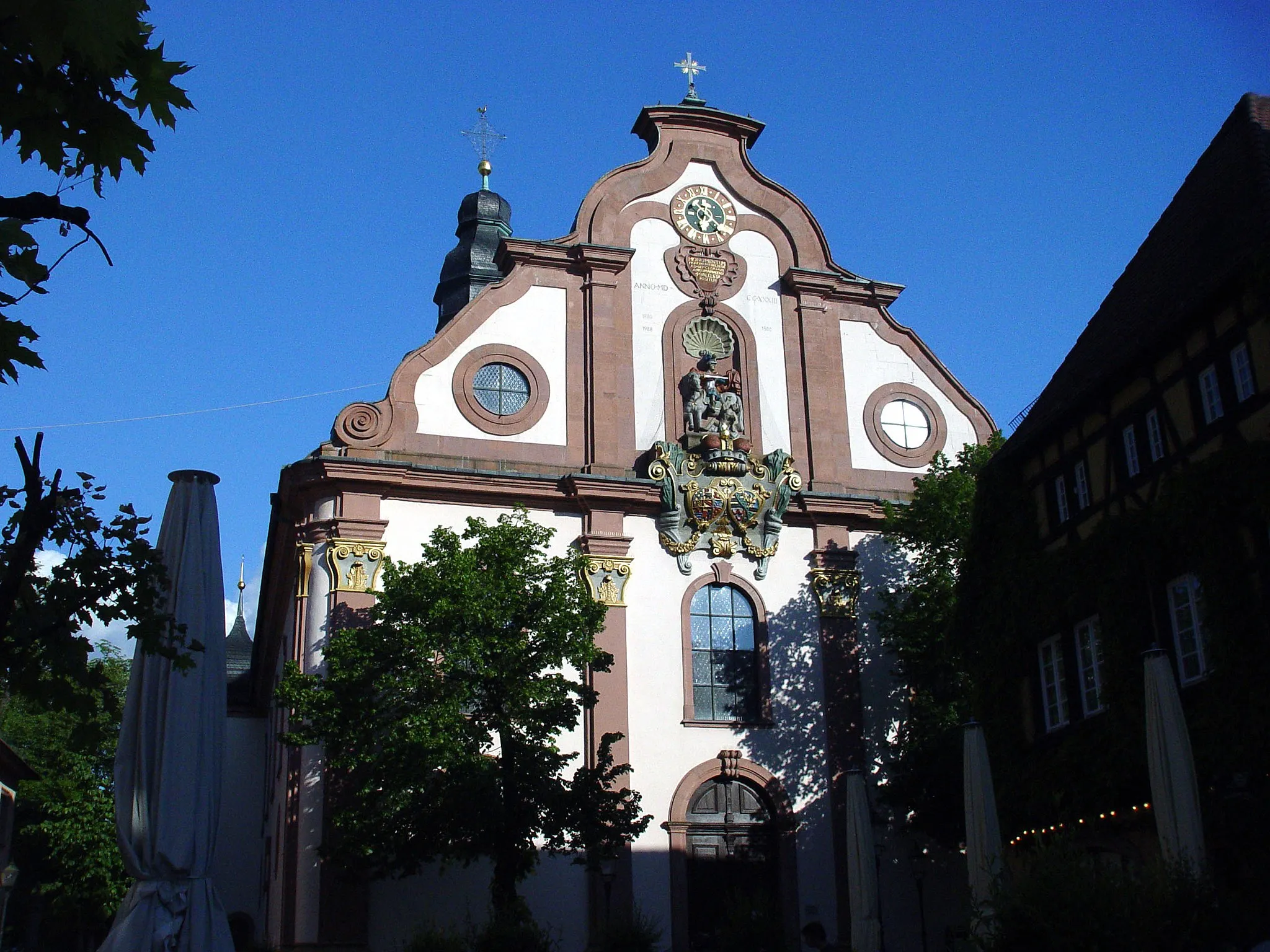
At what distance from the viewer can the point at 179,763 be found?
11.6 m

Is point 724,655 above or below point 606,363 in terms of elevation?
below

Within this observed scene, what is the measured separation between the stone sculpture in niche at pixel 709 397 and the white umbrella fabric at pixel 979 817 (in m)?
10.9

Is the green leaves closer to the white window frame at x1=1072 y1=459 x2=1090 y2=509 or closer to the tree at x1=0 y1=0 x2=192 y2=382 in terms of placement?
the tree at x1=0 y1=0 x2=192 y2=382

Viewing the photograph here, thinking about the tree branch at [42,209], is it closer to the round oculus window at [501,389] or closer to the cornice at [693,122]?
the round oculus window at [501,389]

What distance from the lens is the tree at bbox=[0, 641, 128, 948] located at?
3397 cm

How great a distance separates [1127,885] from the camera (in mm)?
12086

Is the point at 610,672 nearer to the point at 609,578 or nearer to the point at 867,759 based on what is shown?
the point at 609,578

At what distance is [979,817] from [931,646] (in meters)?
8.67

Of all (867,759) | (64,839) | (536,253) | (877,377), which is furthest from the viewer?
(64,839)

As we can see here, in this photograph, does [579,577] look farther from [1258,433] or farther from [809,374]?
Answer: [1258,433]

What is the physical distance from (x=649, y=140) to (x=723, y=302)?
4.37 meters

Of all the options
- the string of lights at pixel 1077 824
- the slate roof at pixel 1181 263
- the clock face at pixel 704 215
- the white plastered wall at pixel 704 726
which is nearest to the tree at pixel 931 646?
the white plastered wall at pixel 704 726

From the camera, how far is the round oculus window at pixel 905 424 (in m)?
30.2

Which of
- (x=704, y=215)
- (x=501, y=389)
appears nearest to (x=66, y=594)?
(x=501, y=389)
